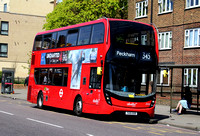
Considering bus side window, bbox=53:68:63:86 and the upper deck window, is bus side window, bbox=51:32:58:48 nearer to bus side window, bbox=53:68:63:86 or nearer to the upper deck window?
bus side window, bbox=53:68:63:86

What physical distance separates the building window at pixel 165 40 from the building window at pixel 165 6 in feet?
6.38

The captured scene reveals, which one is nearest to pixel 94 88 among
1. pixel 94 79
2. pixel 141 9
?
pixel 94 79

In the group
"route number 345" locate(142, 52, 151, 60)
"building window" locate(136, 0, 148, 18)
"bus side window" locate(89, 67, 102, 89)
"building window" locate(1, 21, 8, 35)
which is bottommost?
"bus side window" locate(89, 67, 102, 89)

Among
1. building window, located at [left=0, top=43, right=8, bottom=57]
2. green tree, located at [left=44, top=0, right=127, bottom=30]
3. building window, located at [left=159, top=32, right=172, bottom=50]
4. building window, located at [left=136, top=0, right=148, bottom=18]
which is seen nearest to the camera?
building window, located at [left=159, top=32, right=172, bottom=50]

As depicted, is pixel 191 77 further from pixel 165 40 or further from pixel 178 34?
pixel 165 40

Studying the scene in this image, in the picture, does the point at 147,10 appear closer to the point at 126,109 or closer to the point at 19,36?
the point at 126,109

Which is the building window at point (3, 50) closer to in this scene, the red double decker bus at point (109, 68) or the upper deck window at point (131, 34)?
the red double decker bus at point (109, 68)

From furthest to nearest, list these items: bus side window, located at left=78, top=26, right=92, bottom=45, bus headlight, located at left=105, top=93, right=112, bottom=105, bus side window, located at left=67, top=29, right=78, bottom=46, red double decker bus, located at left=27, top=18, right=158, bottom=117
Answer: bus side window, located at left=67, top=29, right=78, bottom=46 < bus side window, located at left=78, top=26, right=92, bottom=45 < red double decker bus, located at left=27, top=18, right=158, bottom=117 < bus headlight, located at left=105, top=93, right=112, bottom=105

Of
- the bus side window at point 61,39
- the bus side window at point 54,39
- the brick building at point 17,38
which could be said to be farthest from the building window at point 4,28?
the bus side window at point 61,39

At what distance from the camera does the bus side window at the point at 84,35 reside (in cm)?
1650

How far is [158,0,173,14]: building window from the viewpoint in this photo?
30.3 metres

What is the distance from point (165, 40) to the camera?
99.8 feet

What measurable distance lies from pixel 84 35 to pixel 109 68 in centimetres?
273

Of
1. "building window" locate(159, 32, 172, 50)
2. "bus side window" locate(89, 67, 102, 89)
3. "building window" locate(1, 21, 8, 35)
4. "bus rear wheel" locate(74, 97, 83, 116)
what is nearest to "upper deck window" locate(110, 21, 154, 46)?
"bus side window" locate(89, 67, 102, 89)
